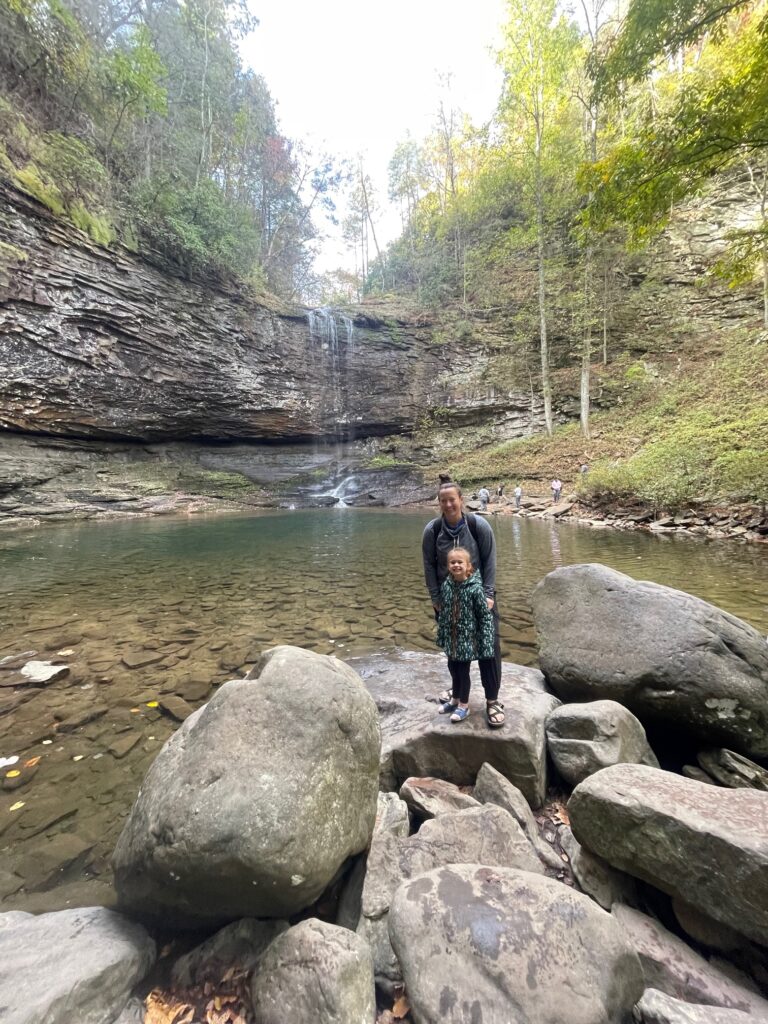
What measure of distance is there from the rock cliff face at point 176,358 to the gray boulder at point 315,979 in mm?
20987

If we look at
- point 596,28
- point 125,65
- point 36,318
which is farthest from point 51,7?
point 596,28

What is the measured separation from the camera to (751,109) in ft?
17.0

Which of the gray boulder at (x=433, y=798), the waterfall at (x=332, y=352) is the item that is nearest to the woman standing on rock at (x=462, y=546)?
the gray boulder at (x=433, y=798)

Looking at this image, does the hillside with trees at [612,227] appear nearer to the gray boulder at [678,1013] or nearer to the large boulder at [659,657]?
the large boulder at [659,657]

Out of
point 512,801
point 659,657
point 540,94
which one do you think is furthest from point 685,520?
point 540,94

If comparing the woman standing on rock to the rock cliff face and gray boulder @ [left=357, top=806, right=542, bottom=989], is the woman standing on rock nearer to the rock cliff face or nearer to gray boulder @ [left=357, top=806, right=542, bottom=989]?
gray boulder @ [left=357, top=806, right=542, bottom=989]

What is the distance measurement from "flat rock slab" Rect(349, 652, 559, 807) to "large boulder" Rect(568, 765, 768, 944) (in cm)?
54

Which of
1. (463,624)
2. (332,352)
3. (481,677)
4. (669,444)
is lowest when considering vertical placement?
(481,677)

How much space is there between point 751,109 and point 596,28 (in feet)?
69.0

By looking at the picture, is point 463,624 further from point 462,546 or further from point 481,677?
point 462,546

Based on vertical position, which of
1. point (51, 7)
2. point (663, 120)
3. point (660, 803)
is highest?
point (51, 7)

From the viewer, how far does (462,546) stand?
2.86m

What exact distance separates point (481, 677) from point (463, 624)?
1.26 ft

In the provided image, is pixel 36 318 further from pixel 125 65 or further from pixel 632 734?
pixel 632 734
